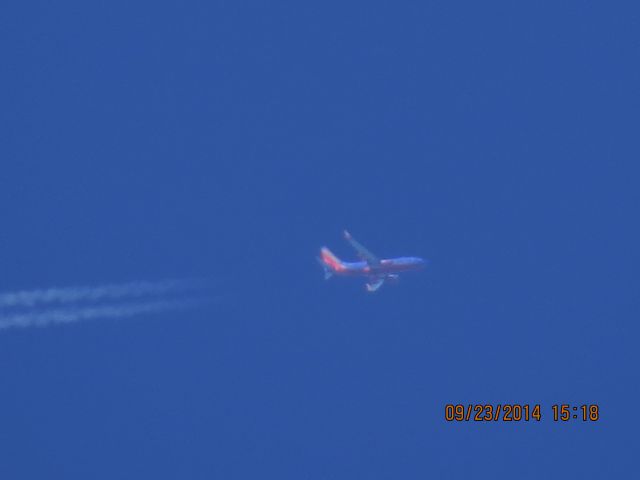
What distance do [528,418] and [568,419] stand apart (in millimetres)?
2528

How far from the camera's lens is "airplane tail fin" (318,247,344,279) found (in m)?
116

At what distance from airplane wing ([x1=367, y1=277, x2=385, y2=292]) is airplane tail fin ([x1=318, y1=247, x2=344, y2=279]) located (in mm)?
2042

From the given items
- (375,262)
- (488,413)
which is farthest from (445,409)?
(375,262)

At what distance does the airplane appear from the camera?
4555 inches

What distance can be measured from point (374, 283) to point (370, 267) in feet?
3.53

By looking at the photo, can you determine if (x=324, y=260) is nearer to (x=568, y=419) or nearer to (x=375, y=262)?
(x=375, y=262)

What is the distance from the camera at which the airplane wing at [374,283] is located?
11612cm

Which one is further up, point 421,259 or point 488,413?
point 421,259

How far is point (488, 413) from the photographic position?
116 meters

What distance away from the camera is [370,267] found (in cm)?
11594

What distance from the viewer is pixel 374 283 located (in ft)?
382

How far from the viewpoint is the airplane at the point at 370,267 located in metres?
116

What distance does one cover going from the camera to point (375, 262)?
116m

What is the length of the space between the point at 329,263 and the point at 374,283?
117 inches
